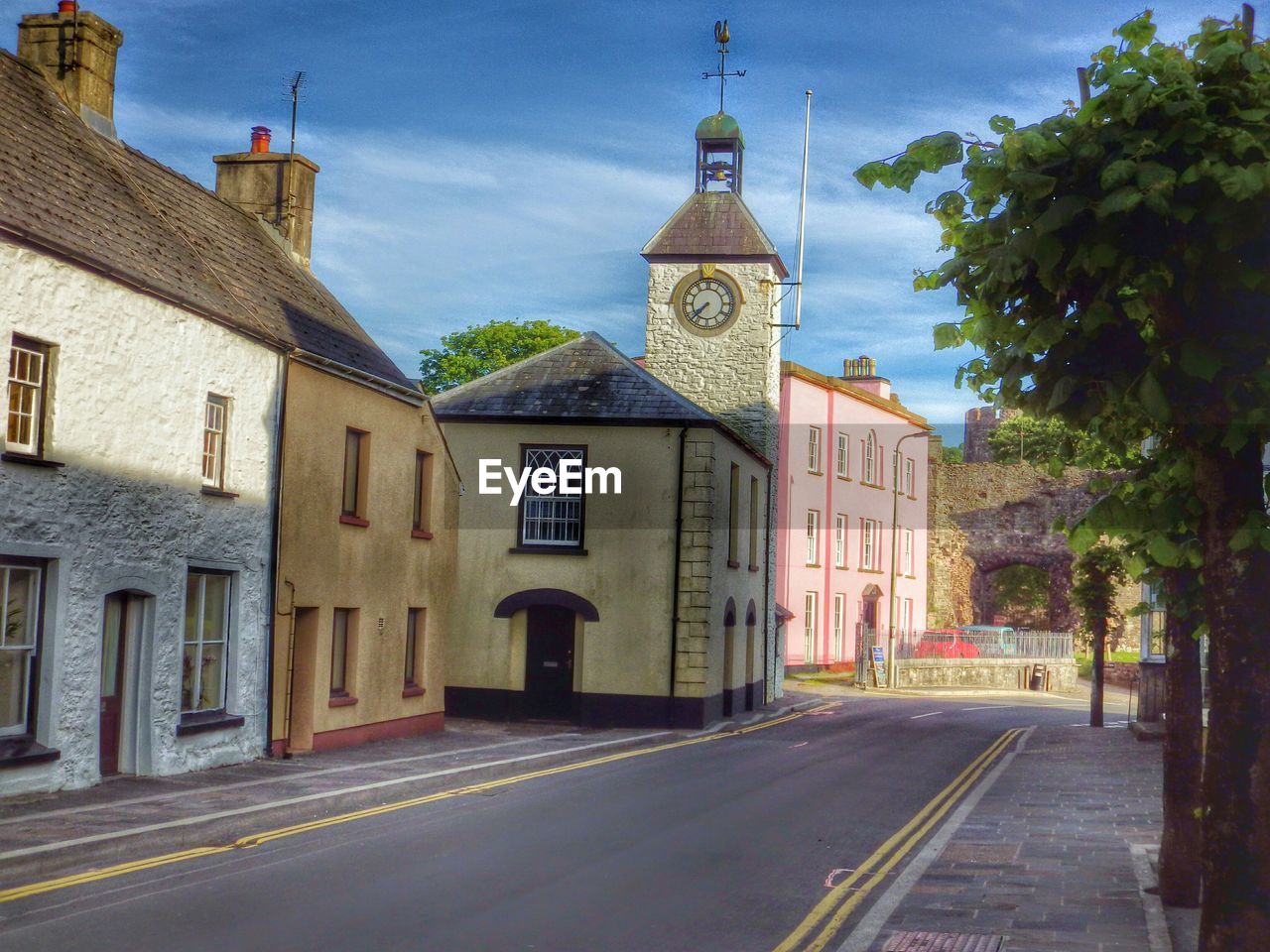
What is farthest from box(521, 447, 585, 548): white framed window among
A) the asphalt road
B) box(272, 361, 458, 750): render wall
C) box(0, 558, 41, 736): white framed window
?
box(0, 558, 41, 736): white framed window

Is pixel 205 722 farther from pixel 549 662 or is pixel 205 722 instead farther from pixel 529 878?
pixel 549 662

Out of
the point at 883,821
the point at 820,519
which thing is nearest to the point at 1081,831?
the point at 883,821

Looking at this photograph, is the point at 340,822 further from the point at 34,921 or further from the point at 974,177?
the point at 974,177

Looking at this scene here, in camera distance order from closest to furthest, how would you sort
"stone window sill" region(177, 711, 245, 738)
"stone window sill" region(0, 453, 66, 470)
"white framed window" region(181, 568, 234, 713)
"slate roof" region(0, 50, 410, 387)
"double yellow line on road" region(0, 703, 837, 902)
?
"double yellow line on road" region(0, 703, 837, 902), "stone window sill" region(0, 453, 66, 470), "slate roof" region(0, 50, 410, 387), "stone window sill" region(177, 711, 245, 738), "white framed window" region(181, 568, 234, 713)

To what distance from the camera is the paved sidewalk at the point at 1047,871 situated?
949 centimetres

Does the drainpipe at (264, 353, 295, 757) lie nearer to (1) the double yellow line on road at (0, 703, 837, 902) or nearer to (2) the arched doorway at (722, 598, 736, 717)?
(1) the double yellow line on road at (0, 703, 837, 902)

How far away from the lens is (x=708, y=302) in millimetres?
39500

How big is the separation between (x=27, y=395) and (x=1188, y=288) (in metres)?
12.7

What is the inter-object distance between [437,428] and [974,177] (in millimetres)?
20158

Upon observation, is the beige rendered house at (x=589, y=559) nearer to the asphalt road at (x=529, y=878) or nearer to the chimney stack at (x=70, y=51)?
the asphalt road at (x=529, y=878)

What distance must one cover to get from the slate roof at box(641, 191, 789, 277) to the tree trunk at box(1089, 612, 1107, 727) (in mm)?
14352

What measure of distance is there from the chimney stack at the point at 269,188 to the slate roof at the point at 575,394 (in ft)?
19.8

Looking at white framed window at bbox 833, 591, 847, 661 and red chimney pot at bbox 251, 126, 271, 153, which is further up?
red chimney pot at bbox 251, 126, 271, 153

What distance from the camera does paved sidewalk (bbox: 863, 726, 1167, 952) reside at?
949cm
